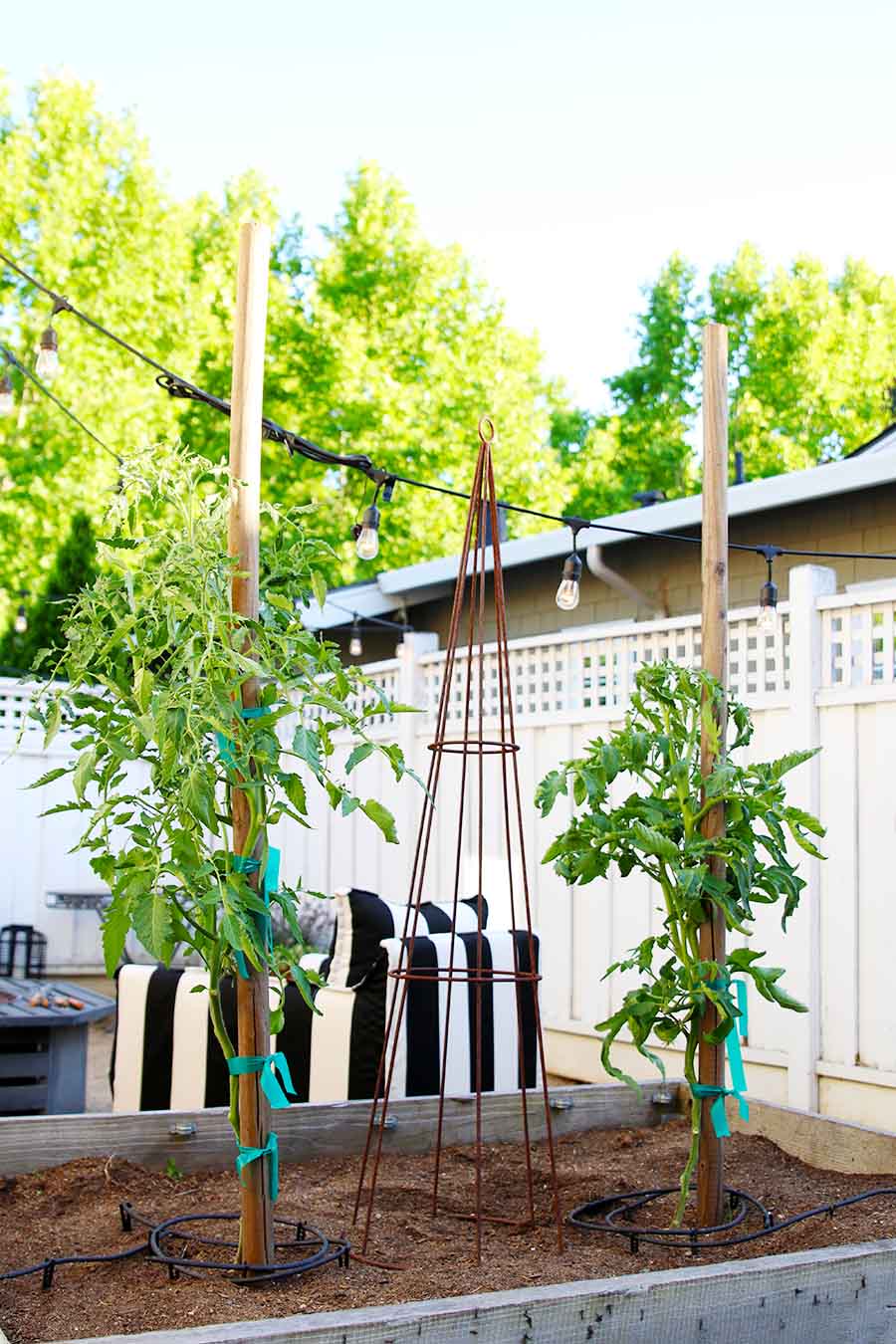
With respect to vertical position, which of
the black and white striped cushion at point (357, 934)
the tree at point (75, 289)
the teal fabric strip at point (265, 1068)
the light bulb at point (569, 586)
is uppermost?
the tree at point (75, 289)

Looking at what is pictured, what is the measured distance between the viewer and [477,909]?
4.19 meters

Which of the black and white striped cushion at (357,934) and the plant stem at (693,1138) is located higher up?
the black and white striped cushion at (357,934)

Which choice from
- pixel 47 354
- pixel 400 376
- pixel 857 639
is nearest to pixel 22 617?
pixel 47 354

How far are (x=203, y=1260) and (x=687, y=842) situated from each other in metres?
1.49

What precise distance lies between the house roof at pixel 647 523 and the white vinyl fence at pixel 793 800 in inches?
28.7

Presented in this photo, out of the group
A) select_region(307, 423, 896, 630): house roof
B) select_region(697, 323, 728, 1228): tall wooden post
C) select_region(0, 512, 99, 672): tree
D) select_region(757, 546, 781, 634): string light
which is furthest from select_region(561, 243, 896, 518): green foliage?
select_region(697, 323, 728, 1228): tall wooden post

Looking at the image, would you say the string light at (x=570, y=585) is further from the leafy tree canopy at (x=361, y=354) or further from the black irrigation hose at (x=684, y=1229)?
the leafy tree canopy at (x=361, y=354)

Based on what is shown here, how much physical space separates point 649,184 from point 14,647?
1979cm

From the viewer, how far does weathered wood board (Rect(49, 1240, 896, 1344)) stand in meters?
2.35

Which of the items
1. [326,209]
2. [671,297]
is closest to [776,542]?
[326,209]

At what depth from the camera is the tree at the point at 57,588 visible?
13017 millimetres

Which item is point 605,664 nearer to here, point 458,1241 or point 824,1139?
point 824,1139

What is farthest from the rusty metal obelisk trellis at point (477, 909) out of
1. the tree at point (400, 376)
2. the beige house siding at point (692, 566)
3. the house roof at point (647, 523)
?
the tree at point (400, 376)

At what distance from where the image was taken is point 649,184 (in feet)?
95.5
